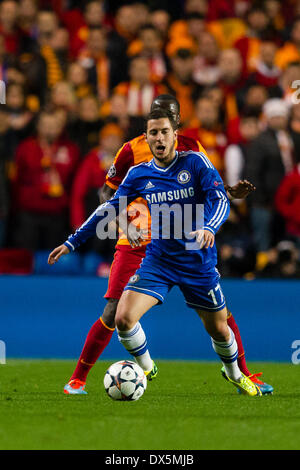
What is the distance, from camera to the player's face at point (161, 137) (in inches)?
264

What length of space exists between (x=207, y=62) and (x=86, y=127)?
2000 millimetres

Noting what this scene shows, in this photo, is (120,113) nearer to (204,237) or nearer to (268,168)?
(268,168)

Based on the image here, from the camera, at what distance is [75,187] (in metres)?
11.0

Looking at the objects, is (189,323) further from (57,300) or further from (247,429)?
(247,429)

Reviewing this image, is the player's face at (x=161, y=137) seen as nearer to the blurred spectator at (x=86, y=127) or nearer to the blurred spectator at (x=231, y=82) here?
the blurred spectator at (x=86, y=127)

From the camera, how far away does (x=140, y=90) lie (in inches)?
468

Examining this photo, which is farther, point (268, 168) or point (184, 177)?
point (268, 168)

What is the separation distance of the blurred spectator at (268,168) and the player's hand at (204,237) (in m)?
4.45

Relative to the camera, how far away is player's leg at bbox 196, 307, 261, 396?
6734 mm

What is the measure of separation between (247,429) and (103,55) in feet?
26.3

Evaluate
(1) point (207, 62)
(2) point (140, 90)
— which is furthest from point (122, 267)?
(1) point (207, 62)

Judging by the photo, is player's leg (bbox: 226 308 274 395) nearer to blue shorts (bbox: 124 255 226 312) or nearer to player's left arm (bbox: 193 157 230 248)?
blue shorts (bbox: 124 255 226 312)

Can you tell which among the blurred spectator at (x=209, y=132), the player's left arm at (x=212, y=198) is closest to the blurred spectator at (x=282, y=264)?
the blurred spectator at (x=209, y=132)
